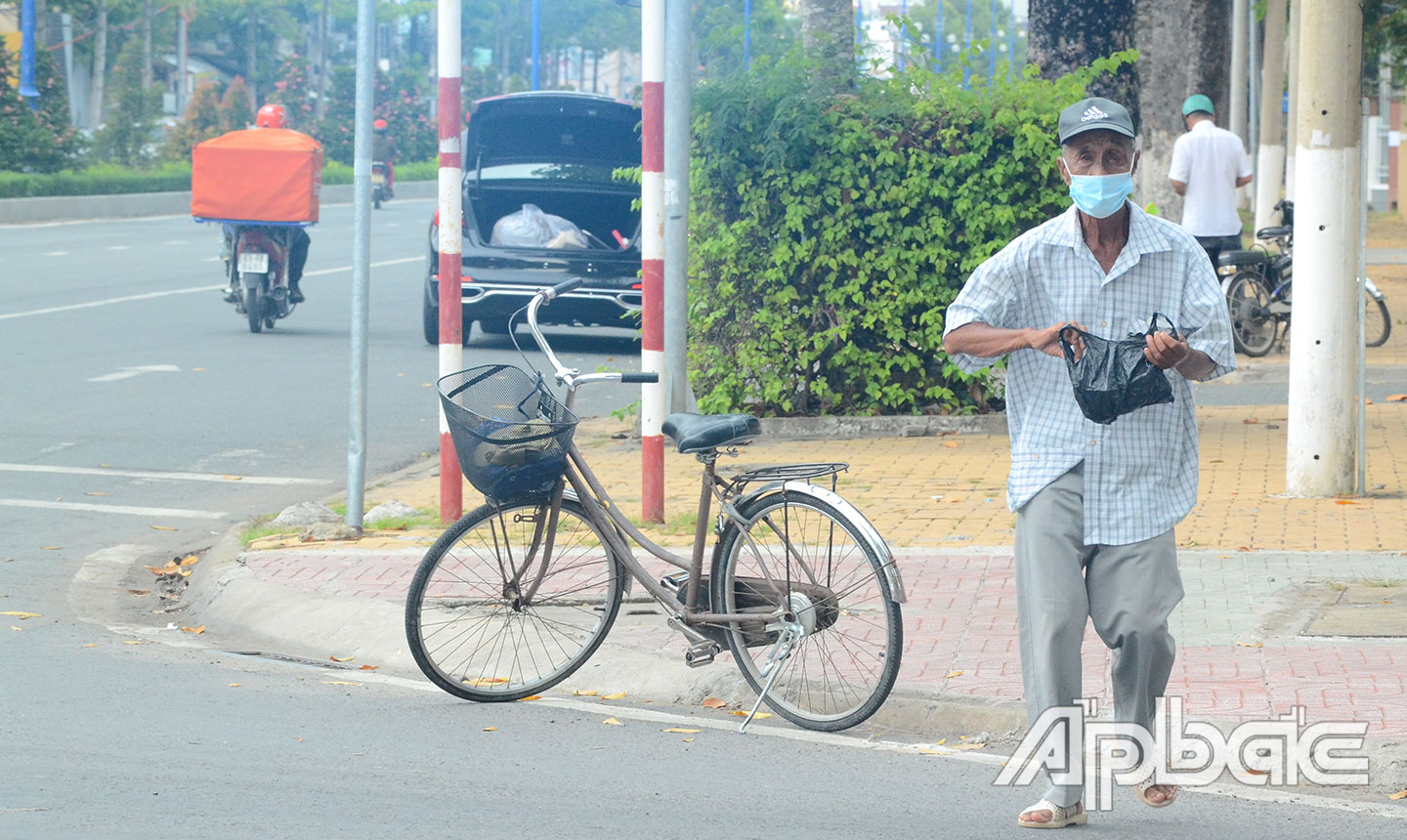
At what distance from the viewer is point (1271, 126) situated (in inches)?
1058

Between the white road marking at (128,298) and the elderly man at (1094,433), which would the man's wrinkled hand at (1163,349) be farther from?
the white road marking at (128,298)

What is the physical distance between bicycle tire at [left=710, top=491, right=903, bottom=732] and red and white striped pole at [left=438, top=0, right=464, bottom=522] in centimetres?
312

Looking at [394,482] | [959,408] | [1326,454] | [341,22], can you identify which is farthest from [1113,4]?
[341,22]

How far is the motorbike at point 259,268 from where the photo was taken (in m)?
17.0

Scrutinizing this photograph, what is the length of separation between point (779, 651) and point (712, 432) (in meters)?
0.71

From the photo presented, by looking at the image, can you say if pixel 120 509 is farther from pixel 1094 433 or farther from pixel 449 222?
pixel 1094 433

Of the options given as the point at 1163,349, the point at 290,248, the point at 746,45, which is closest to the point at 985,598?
the point at 1163,349

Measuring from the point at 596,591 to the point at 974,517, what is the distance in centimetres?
316

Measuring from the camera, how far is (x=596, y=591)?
634cm

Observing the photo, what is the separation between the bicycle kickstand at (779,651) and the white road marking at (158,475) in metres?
5.53

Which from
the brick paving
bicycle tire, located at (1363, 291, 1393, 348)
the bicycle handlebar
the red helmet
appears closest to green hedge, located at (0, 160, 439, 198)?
the red helmet

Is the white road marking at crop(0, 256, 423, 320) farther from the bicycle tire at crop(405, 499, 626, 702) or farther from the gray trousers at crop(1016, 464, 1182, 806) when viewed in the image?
the gray trousers at crop(1016, 464, 1182, 806)

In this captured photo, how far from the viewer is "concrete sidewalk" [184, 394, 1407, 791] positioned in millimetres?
5852

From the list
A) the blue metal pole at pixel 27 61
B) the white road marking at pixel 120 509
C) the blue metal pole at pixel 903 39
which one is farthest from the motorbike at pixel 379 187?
the white road marking at pixel 120 509
